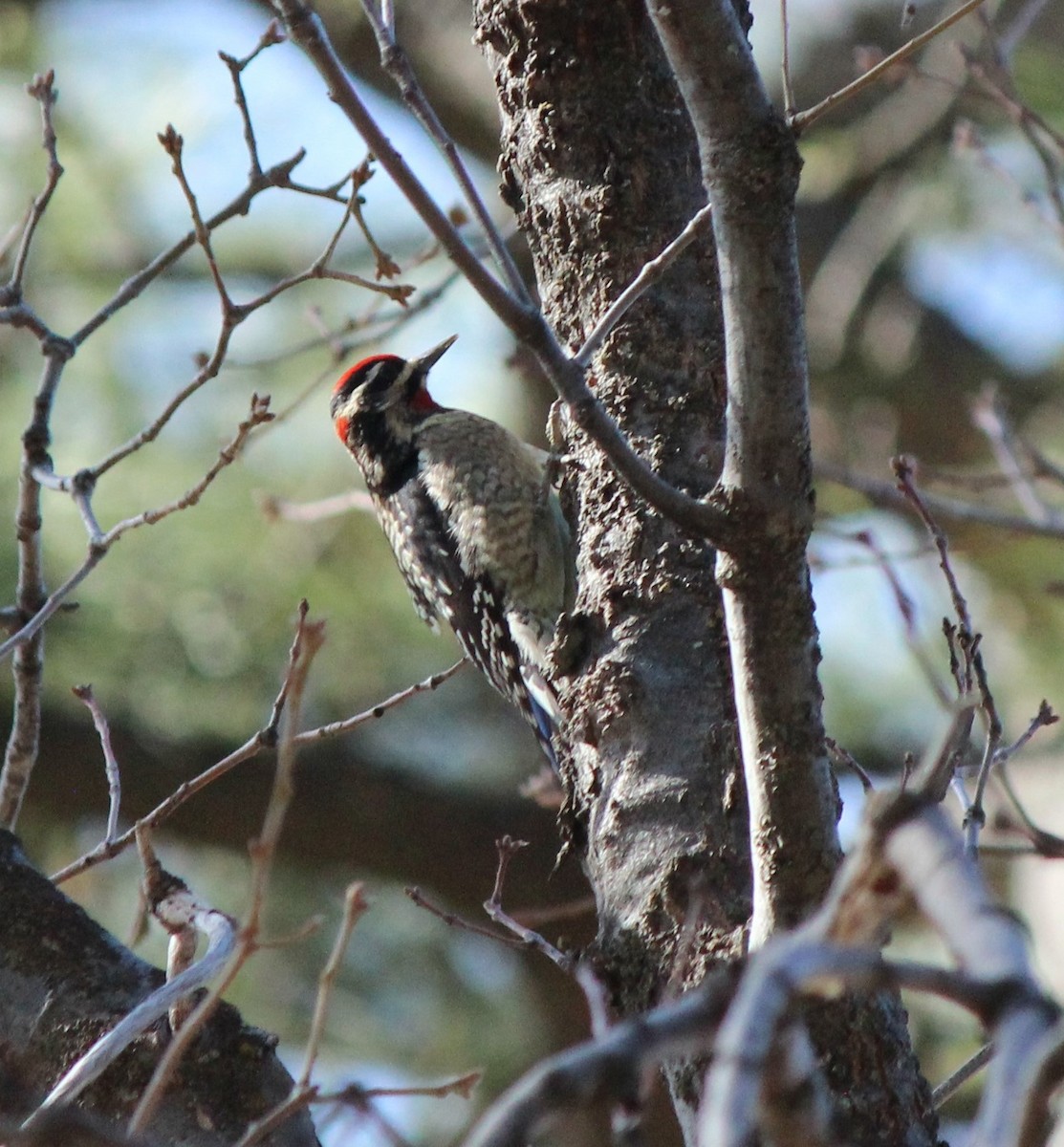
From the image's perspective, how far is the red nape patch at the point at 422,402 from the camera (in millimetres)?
5090

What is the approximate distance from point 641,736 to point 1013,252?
5687 mm

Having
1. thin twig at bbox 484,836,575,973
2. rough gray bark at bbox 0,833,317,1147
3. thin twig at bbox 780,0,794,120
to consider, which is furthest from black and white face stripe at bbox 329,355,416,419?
thin twig at bbox 780,0,794,120

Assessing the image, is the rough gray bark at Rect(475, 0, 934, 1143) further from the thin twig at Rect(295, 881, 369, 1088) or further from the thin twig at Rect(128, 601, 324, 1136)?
the thin twig at Rect(128, 601, 324, 1136)

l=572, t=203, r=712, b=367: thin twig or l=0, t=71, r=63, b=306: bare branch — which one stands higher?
l=0, t=71, r=63, b=306: bare branch

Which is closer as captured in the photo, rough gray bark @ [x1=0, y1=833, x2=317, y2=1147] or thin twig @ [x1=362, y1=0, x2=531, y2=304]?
thin twig @ [x1=362, y1=0, x2=531, y2=304]

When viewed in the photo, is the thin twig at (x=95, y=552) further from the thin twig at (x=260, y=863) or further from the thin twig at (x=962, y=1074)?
the thin twig at (x=962, y=1074)

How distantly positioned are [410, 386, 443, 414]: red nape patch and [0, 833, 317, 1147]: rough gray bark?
2.83 meters

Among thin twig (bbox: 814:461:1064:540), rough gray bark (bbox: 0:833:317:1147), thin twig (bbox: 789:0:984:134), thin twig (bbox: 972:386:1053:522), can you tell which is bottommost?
rough gray bark (bbox: 0:833:317:1147)

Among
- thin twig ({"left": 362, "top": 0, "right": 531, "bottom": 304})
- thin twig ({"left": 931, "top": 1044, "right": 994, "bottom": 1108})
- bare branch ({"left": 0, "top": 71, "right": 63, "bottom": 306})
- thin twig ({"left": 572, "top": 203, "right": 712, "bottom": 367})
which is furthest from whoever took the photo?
bare branch ({"left": 0, "top": 71, "right": 63, "bottom": 306})

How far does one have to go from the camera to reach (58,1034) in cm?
234

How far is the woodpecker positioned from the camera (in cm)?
436

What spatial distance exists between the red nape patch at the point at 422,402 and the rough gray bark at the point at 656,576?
6.76 feet

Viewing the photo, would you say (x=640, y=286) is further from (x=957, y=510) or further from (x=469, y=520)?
(x=469, y=520)

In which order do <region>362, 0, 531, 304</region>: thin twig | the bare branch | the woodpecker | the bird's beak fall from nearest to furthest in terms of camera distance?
<region>362, 0, 531, 304</region>: thin twig < the bare branch < the woodpecker < the bird's beak
